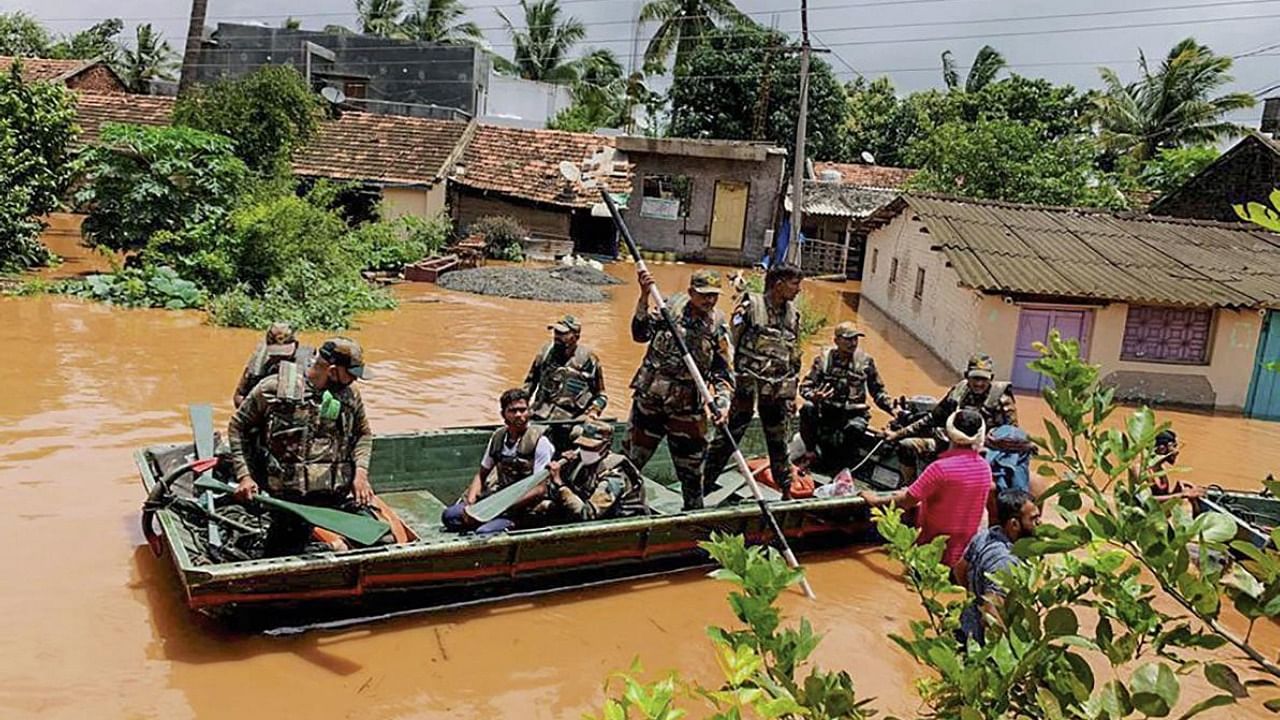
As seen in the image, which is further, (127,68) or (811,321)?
(127,68)

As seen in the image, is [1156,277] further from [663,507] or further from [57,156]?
[57,156]

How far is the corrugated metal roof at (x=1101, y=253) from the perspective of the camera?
15.4 meters

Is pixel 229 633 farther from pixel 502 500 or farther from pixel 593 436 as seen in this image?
pixel 593 436

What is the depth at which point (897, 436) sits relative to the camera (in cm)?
861

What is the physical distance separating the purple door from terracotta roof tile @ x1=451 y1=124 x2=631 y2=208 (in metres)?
15.4

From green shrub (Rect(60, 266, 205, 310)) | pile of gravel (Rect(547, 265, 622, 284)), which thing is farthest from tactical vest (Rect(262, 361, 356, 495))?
pile of gravel (Rect(547, 265, 622, 284))

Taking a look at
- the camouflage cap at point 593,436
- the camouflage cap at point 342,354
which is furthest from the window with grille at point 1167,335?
the camouflage cap at point 342,354

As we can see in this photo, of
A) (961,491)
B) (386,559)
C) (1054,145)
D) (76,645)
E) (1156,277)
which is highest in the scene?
(1054,145)

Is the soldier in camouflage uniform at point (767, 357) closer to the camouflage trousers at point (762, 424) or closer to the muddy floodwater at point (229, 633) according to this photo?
the camouflage trousers at point (762, 424)

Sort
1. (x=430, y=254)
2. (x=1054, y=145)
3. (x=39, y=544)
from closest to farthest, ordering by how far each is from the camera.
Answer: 1. (x=39, y=544)
2. (x=430, y=254)
3. (x=1054, y=145)

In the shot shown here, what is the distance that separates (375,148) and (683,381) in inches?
894

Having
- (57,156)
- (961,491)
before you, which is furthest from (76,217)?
(961,491)

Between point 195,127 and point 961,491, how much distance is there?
61.4 feet

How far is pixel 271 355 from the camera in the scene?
275 inches
